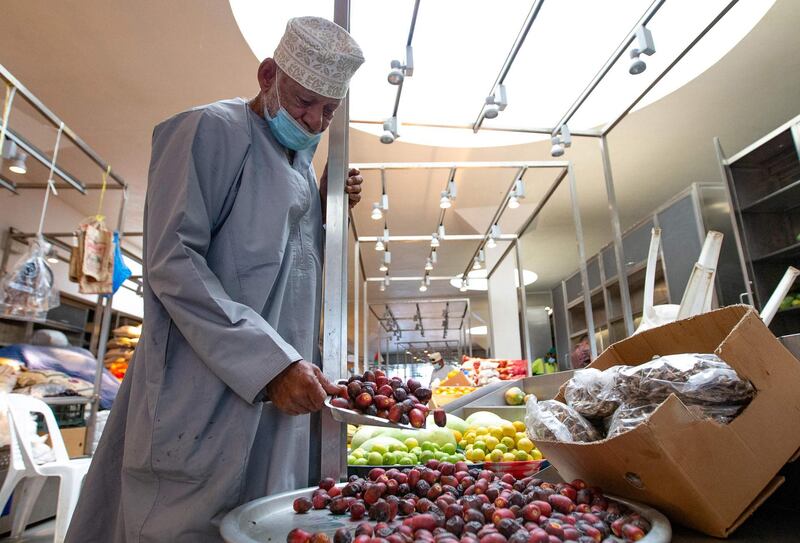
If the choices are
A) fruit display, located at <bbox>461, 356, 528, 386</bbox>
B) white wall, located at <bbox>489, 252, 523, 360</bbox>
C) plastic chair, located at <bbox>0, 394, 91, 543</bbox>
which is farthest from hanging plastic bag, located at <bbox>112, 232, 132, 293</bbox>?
white wall, located at <bbox>489, 252, 523, 360</bbox>

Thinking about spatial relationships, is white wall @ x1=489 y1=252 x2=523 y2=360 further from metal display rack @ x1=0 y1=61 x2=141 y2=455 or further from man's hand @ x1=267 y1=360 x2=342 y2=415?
man's hand @ x1=267 y1=360 x2=342 y2=415

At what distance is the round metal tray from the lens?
70 centimetres

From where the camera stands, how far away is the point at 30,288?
2.87 m

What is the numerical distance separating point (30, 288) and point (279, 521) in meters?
2.90

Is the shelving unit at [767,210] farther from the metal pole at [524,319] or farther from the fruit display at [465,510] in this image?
the fruit display at [465,510]

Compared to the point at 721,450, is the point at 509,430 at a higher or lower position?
lower

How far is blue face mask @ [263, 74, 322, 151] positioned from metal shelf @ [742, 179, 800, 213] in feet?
13.6

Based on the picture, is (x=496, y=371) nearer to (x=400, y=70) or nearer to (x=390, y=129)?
(x=390, y=129)

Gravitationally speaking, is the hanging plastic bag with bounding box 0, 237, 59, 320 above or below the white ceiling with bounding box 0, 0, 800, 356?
below

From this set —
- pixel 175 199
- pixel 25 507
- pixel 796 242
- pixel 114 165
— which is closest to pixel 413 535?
pixel 175 199

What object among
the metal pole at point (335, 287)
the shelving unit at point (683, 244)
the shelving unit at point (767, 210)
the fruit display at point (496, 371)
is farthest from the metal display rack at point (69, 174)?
the shelving unit at point (767, 210)

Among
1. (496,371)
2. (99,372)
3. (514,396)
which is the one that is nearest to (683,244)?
(496,371)

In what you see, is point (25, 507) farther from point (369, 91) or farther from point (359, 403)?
point (369, 91)

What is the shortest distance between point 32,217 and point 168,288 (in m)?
6.67
